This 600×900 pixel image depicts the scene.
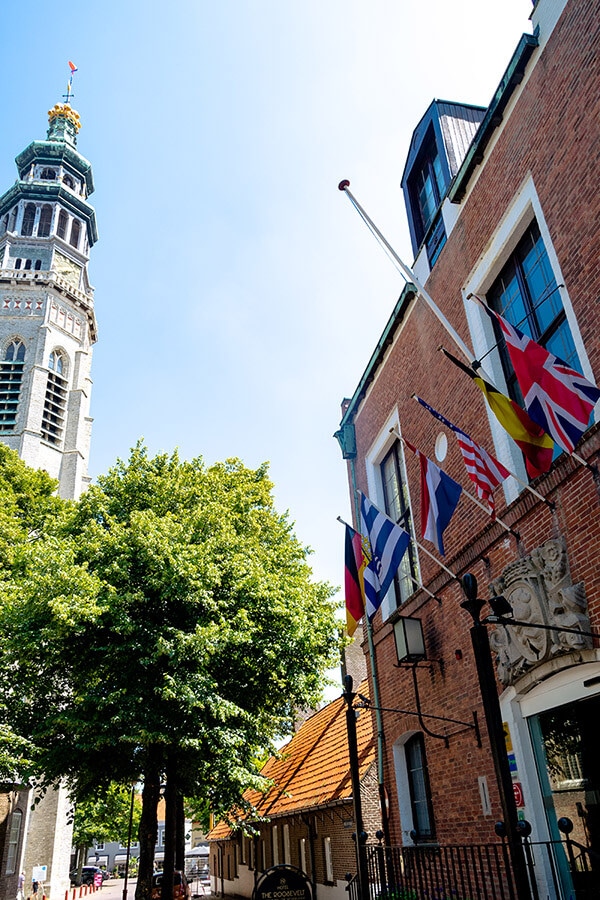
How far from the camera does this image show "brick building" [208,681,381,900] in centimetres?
1534

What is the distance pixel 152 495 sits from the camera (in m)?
18.1

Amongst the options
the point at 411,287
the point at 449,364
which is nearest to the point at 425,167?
the point at 411,287

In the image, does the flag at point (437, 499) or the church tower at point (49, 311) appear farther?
the church tower at point (49, 311)

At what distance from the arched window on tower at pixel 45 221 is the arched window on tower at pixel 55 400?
16632 millimetres

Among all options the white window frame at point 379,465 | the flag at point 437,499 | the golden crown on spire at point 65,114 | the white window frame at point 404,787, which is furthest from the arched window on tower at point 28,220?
the flag at point 437,499

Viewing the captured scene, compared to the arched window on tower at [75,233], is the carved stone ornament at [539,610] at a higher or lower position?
lower

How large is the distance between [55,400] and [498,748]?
48.0m

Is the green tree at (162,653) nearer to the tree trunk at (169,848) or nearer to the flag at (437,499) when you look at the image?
the tree trunk at (169,848)

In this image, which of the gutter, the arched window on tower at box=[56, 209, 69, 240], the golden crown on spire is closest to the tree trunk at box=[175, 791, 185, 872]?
the gutter

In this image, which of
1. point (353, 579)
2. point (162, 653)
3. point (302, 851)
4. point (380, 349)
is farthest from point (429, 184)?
point (302, 851)

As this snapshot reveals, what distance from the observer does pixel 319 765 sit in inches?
738

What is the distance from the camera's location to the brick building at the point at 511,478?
23.0 ft

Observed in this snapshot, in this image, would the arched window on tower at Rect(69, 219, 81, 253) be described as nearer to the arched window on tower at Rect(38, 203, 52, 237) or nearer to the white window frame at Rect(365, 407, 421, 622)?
the arched window on tower at Rect(38, 203, 52, 237)

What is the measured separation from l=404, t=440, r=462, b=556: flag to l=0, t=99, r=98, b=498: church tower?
39.1 m
